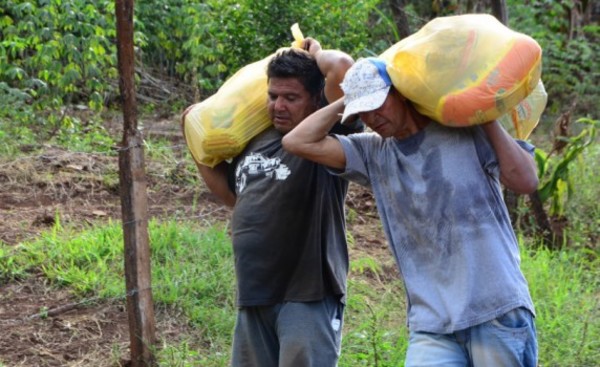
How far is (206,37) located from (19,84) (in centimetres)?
176

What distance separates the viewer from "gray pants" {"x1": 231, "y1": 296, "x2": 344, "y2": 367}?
3361 millimetres

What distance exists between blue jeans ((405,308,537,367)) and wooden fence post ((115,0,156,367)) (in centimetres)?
180

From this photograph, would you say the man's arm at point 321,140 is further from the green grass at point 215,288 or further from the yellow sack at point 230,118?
the green grass at point 215,288

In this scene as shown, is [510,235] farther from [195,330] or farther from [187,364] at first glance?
[195,330]

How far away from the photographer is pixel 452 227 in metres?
2.85

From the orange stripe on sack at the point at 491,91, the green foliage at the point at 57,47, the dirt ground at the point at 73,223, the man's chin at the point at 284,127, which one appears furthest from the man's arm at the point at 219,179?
the green foliage at the point at 57,47

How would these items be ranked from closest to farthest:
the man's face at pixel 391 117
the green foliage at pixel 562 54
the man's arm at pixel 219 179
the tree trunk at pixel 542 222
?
the man's face at pixel 391 117, the man's arm at pixel 219 179, the tree trunk at pixel 542 222, the green foliage at pixel 562 54

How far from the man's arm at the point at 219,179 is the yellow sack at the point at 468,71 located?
1.02 m

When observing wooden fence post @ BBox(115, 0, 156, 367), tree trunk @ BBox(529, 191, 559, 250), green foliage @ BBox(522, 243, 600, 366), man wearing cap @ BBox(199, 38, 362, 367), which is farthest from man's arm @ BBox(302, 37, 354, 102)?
tree trunk @ BBox(529, 191, 559, 250)

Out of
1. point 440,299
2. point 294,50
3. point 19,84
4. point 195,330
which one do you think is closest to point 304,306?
point 440,299

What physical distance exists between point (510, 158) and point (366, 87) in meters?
0.47

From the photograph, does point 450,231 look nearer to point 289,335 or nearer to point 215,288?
point 289,335

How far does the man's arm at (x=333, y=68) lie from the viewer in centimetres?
325

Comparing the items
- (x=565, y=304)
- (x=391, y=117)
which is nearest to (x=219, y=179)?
(x=391, y=117)
